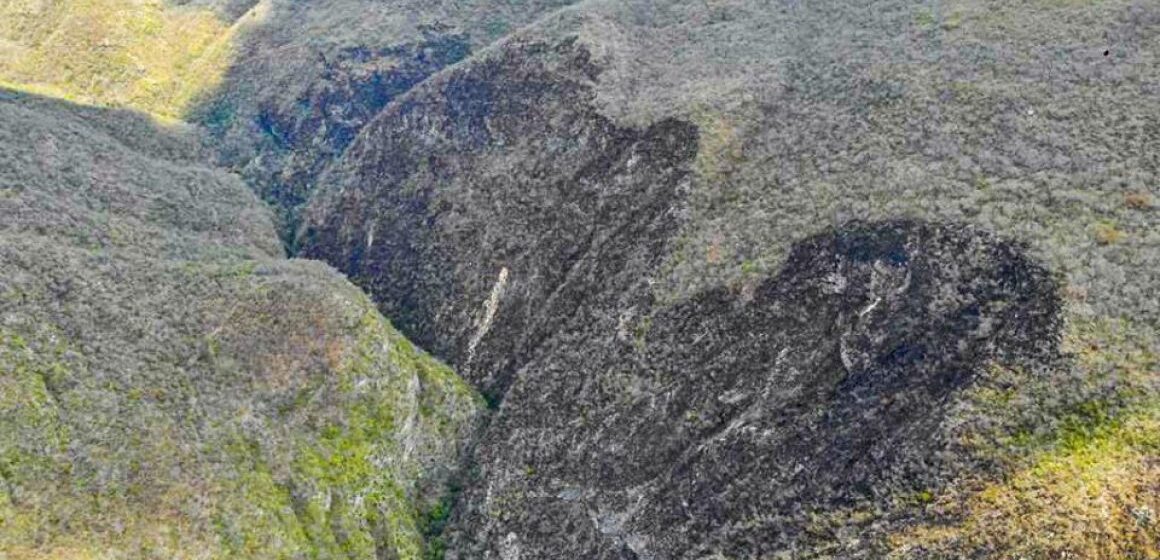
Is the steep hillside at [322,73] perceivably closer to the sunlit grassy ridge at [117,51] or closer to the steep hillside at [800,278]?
the sunlit grassy ridge at [117,51]

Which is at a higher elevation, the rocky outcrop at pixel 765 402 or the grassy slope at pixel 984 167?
the grassy slope at pixel 984 167

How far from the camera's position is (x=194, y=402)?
3541cm

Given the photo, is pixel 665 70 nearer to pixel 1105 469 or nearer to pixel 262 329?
pixel 262 329

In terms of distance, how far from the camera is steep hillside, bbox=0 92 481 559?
30.4 meters

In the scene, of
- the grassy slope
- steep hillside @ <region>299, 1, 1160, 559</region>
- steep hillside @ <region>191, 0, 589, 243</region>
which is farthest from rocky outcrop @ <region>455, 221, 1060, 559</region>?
steep hillside @ <region>191, 0, 589, 243</region>

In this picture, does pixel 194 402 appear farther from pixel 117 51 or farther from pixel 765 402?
pixel 117 51

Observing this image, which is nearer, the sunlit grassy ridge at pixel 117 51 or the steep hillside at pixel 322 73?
the steep hillside at pixel 322 73

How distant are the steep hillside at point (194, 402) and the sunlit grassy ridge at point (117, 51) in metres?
25.9

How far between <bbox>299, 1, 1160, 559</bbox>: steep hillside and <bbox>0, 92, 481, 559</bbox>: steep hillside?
3.84 metres

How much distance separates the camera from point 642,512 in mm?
33156

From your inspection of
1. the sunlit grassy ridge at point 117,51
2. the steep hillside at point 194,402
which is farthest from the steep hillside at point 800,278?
the sunlit grassy ridge at point 117,51

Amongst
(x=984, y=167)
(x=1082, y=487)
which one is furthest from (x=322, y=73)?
(x=1082, y=487)

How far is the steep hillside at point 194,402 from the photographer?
3041 centimetres

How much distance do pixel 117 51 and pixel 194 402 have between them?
51520 mm
